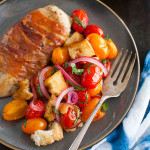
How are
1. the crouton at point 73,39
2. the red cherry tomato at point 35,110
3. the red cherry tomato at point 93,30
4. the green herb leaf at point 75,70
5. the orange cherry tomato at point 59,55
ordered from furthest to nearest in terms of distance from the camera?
the red cherry tomato at point 93,30
the crouton at point 73,39
the orange cherry tomato at point 59,55
the green herb leaf at point 75,70
the red cherry tomato at point 35,110

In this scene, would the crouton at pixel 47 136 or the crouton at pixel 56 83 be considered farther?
the crouton at pixel 56 83

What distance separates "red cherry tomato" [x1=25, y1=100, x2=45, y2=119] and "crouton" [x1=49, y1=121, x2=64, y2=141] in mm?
214

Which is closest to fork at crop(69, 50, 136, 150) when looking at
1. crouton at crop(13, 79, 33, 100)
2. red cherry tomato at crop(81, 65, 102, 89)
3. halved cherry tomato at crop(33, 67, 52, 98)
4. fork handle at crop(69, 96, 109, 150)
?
fork handle at crop(69, 96, 109, 150)

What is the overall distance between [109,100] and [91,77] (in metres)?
0.51

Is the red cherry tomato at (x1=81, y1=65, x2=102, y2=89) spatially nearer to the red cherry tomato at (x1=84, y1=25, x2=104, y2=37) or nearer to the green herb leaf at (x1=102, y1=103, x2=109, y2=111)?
the green herb leaf at (x1=102, y1=103, x2=109, y2=111)

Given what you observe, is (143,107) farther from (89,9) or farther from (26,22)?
(26,22)

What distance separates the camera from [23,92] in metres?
2.57

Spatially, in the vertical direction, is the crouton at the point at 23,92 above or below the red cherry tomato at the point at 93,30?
below

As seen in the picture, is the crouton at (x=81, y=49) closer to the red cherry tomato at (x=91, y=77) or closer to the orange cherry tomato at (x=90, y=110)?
the red cherry tomato at (x=91, y=77)

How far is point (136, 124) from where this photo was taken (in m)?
2.83

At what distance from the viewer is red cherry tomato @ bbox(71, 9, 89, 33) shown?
9.87 feet

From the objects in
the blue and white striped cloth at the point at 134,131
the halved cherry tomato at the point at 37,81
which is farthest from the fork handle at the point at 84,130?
the halved cherry tomato at the point at 37,81

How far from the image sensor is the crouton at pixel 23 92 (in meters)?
2.58

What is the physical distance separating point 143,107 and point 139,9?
1.82 metres
